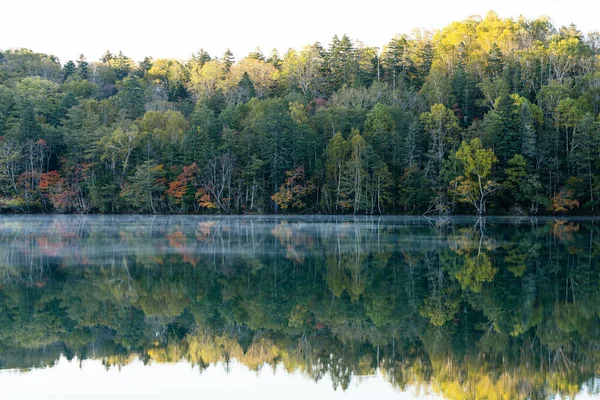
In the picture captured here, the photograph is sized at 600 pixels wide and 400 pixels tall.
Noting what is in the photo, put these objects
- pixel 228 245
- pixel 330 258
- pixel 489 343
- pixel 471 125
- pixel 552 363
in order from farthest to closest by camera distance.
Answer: pixel 471 125, pixel 228 245, pixel 330 258, pixel 489 343, pixel 552 363

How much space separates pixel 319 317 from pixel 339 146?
49278 mm

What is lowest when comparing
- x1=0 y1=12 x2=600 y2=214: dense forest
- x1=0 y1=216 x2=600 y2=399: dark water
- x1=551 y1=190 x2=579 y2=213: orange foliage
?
x1=0 y1=216 x2=600 y2=399: dark water

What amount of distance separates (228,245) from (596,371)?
20263 mm

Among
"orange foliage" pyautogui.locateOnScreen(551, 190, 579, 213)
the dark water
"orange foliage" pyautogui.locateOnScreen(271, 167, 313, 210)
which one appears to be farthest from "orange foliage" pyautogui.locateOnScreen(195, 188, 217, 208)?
the dark water

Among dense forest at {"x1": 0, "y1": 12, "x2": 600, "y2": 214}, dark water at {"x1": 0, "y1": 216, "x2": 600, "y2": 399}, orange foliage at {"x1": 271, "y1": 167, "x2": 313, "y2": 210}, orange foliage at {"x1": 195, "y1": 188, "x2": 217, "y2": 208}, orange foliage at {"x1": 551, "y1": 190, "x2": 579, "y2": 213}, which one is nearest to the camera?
dark water at {"x1": 0, "y1": 216, "x2": 600, "y2": 399}

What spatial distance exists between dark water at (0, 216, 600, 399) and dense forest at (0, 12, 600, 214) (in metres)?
34.4

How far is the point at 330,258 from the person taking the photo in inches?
967

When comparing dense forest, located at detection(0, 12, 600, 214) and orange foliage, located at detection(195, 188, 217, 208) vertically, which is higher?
dense forest, located at detection(0, 12, 600, 214)

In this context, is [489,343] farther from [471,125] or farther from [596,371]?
[471,125]

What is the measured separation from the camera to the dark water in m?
10.8

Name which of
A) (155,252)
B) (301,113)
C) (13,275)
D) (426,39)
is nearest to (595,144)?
(301,113)

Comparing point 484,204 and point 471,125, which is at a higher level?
point 471,125

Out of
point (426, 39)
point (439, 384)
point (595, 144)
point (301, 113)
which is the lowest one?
point (439, 384)

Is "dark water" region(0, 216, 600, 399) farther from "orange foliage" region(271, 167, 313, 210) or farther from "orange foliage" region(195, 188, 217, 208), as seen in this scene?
"orange foliage" region(195, 188, 217, 208)
